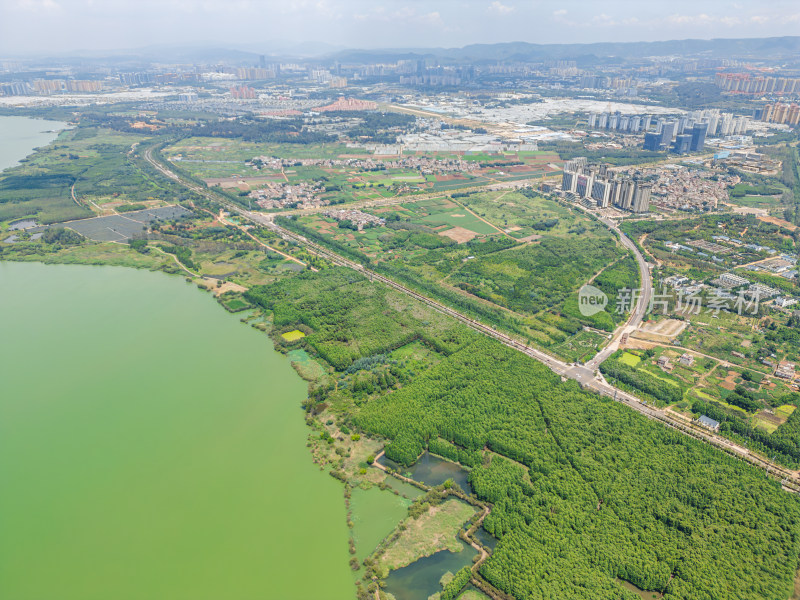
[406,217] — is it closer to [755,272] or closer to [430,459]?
[755,272]

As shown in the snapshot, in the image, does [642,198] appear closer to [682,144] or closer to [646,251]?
[646,251]

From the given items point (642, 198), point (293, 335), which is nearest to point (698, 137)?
point (642, 198)

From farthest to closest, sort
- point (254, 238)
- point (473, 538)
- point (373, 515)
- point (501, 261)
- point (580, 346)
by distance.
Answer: point (254, 238) < point (501, 261) < point (580, 346) < point (373, 515) < point (473, 538)

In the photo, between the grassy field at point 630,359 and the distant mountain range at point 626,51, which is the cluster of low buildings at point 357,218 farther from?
the distant mountain range at point 626,51

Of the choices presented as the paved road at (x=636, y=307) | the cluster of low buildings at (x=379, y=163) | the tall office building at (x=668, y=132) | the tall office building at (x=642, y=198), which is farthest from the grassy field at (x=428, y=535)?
the tall office building at (x=668, y=132)

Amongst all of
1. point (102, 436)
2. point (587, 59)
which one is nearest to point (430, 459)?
point (102, 436)

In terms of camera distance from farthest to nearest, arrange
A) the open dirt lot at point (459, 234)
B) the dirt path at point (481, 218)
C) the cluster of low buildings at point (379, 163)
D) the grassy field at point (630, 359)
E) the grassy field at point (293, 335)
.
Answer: the cluster of low buildings at point (379, 163) → the dirt path at point (481, 218) → the open dirt lot at point (459, 234) → the grassy field at point (293, 335) → the grassy field at point (630, 359)

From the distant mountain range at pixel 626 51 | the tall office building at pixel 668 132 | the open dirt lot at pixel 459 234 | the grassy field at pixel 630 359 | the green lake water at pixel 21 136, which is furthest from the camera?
the distant mountain range at pixel 626 51

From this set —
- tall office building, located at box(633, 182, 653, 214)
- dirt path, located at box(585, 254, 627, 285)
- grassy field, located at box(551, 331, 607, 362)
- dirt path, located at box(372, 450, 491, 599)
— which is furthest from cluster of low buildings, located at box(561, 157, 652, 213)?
dirt path, located at box(372, 450, 491, 599)
